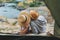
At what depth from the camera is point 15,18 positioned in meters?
0.96

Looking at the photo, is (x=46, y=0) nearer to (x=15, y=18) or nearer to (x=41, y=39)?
(x=41, y=39)

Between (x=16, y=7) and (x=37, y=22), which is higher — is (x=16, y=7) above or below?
above

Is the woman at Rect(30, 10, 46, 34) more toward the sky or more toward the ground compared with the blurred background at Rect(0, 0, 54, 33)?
more toward the ground

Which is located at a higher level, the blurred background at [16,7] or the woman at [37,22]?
the blurred background at [16,7]

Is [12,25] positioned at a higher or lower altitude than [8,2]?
lower

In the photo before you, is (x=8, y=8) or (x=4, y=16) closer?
(x=4, y=16)

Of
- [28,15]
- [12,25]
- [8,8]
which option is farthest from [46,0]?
[8,8]

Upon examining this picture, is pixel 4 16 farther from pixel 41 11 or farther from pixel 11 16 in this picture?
pixel 41 11

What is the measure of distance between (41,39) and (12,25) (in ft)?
1.25

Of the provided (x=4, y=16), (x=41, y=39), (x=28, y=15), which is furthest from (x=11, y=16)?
(x=41, y=39)

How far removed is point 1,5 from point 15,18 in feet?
0.51

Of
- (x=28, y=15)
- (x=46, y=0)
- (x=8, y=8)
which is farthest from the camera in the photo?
(x=8, y=8)

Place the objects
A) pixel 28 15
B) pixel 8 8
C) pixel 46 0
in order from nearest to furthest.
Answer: pixel 46 0, pixel 28 15, pixel 8 8

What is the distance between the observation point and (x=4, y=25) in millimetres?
975
